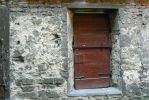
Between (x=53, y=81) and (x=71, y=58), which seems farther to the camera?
(x=71, y=58)

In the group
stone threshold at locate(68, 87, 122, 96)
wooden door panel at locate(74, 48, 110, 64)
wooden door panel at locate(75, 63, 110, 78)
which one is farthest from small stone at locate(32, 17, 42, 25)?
stone threshold at locate(68, 87, 122, 96)

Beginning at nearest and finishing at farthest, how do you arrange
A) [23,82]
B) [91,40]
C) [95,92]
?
[23,82] → [95,92] → [91,40]

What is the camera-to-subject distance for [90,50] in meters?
5.56

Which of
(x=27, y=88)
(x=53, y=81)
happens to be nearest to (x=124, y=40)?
(x=53, y=81)

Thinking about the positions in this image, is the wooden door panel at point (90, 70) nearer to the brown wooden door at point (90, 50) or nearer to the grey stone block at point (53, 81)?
the brown wooden door at point (90, 50)

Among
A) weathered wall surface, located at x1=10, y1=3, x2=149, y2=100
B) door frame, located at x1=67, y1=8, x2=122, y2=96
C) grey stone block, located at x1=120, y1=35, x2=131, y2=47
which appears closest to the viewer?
weathered wall surface, located at x1=10, y1=3, x2=149, y2=100

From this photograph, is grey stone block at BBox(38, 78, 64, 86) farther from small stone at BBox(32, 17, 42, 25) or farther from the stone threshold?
small stone at BBox(32, 17, 42, 25)

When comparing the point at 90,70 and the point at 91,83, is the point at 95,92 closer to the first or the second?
the point at 91,83

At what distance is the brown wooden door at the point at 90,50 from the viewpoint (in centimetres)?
552

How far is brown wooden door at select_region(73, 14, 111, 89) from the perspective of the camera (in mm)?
5520

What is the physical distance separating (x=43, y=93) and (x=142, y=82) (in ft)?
5.74

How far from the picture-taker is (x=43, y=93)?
17.0 ft

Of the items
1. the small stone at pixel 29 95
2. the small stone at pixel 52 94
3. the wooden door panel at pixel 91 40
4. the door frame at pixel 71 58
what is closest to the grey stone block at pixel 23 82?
the small stone at pixel 29 95

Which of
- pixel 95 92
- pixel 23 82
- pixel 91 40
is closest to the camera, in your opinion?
pixel 23 82
